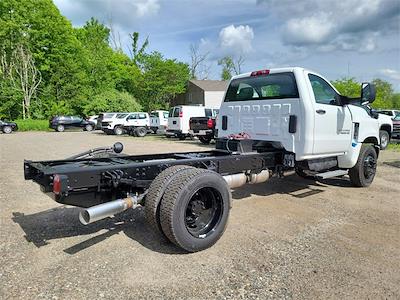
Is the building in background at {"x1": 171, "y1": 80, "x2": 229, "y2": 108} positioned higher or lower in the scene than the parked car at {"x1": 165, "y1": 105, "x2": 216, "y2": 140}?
higher

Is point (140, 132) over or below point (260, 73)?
below

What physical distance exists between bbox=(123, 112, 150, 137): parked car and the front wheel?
20713 millimetres

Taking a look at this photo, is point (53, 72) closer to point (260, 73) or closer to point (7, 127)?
point (7, 127)

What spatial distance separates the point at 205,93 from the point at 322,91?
5024cm

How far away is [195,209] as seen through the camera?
13.8 feet

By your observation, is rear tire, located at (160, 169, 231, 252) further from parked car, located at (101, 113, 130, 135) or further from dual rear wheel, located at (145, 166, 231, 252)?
parked car, located at (101, 113, 130, 135)

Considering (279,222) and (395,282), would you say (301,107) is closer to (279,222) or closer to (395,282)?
(279,222)

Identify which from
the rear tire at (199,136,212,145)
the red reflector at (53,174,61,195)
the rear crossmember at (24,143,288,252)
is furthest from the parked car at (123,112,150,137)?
the red reflector at (53,174,61,195)

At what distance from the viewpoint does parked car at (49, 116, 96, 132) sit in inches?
1359

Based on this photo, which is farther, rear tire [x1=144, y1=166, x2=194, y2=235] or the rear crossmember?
rear tire [x1=144, y1=166, x2=194, y2=235]

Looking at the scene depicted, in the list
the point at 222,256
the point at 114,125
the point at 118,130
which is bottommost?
the point at 222,256

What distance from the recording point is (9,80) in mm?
39938

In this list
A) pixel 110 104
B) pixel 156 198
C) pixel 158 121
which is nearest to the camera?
pixel 156 198

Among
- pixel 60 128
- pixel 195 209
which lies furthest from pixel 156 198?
pixel 60 128
